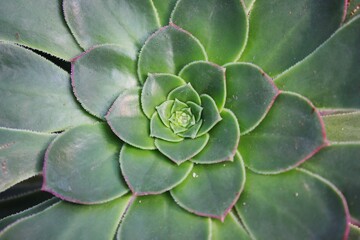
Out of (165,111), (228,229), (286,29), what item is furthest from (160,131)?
(286,29)

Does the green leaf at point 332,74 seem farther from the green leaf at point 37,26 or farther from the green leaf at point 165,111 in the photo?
the green leaf at point 37,26

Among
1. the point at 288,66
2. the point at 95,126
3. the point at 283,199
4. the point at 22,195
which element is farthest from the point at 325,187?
the point at 22,195

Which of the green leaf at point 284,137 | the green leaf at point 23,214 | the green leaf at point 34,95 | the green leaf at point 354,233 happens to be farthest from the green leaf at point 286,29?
the green leaf at point 23,214

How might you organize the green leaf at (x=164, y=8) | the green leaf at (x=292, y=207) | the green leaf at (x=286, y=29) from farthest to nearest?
the green leaf at (x=164, y=8)
the green leaf at (x=286, y=29)
the green leaf at (x=292, y=207)

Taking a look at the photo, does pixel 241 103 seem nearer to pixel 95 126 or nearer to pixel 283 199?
pixel 283 199

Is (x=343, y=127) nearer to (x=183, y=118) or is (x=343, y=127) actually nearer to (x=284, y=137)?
(x=284, y=137)

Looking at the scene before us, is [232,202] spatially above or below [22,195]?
above

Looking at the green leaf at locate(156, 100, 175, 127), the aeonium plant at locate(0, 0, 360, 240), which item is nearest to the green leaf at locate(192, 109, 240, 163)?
the aeonium plant at locate(0, 0, 360, 240)
